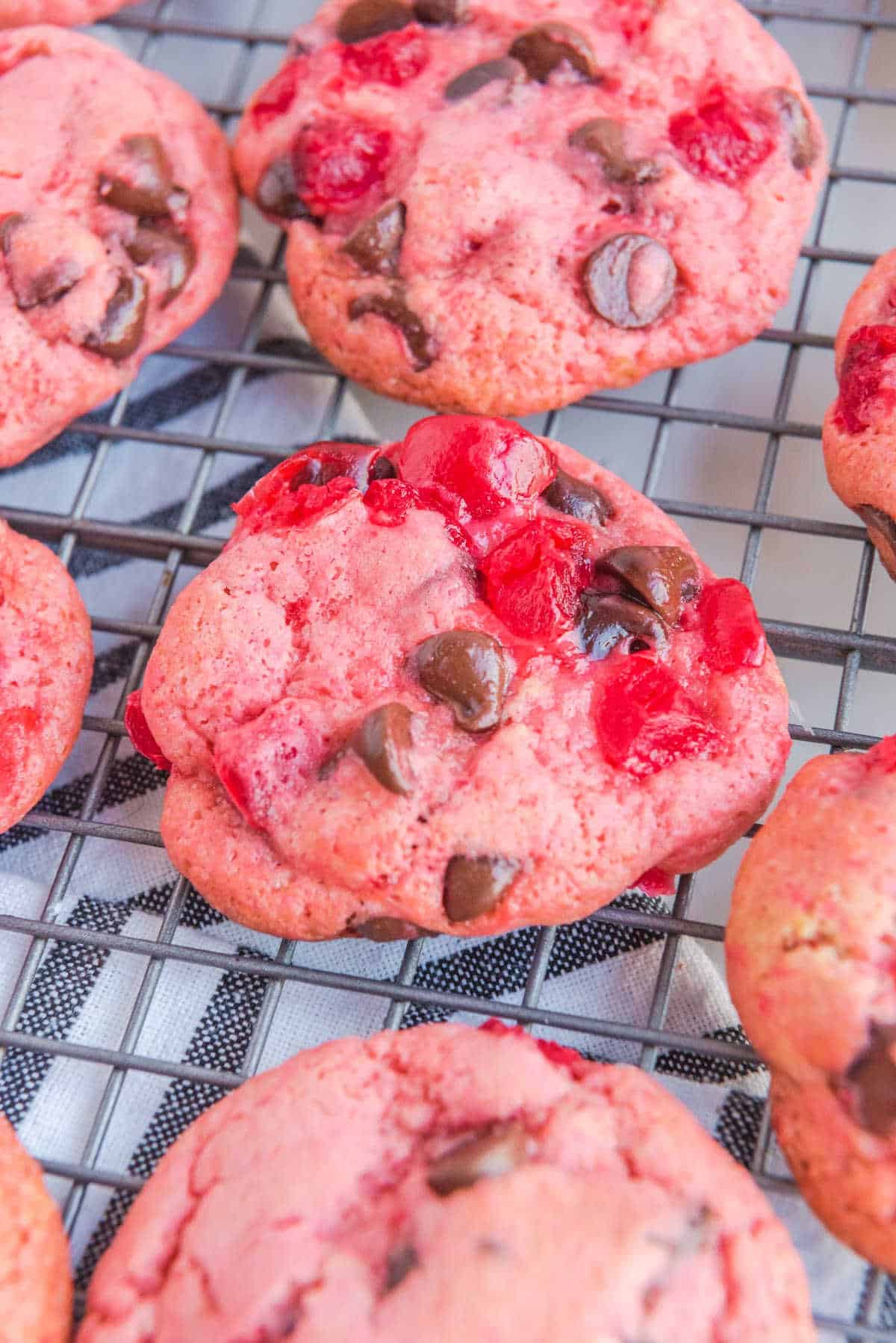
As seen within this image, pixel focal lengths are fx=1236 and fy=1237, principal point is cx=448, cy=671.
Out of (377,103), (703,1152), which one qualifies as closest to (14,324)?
(377,103)

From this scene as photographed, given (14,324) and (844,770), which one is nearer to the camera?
(844,770)

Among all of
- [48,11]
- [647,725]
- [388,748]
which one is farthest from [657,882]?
[48,11]

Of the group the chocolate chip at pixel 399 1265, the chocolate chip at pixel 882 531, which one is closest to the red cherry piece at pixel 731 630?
the chocolate chip at pixel 882 531

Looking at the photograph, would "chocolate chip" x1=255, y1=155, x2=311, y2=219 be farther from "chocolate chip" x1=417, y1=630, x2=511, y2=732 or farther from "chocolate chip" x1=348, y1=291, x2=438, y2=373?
"chocolate chip" x1=417, y1=630, x2=511, y2=732

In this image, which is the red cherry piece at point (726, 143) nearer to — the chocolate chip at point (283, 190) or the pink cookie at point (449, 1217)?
the chocolate chip at point (283, 190)

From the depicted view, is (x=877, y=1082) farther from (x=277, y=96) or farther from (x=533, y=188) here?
(x=277, y=96)

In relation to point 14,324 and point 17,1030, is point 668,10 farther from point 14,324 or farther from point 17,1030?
point 17,1030

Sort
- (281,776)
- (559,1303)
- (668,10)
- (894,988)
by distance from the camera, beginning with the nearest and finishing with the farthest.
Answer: (559,1303)
(894,988)
(281,776)
(668,10)
